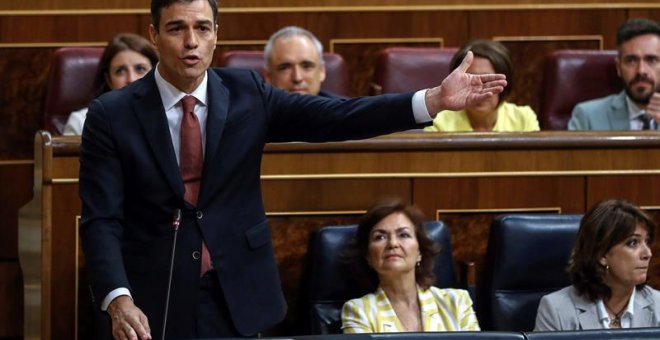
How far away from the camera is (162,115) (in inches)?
43.5

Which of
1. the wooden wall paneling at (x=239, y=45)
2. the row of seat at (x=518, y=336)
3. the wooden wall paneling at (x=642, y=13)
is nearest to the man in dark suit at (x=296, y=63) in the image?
the wooden wall paneling at (x=239, y=45)

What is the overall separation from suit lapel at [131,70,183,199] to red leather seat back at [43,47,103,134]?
0.80 metres

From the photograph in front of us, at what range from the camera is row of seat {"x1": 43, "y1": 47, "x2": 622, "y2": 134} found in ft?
6.54

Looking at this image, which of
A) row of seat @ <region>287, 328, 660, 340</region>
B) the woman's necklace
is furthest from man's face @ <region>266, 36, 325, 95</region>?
row of seat @ <region>287, 328, 660, 340</region>

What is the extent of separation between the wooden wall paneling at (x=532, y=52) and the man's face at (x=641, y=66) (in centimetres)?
23

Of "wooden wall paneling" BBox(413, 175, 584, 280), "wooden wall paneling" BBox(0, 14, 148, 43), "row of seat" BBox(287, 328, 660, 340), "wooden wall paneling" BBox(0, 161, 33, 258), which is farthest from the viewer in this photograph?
"wooden wall paneling" BBox(0, 14, 148, 43)

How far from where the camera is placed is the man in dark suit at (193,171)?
109 cm

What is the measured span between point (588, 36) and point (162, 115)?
4.12 feet

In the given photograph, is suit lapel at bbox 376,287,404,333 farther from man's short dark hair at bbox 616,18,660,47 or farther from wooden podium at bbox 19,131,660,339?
man's short dark hair at bbox 616,18,660,47

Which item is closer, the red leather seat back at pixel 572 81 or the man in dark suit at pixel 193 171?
the man in dark suit at pixel 193 171

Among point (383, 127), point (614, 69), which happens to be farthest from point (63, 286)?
point (614, 69)

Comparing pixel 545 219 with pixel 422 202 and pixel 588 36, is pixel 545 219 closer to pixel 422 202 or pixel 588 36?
pixel 422 202

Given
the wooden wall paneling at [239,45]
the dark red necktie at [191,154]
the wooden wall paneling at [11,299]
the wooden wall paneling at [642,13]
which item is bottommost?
the wooden wall paneling at [11,299]

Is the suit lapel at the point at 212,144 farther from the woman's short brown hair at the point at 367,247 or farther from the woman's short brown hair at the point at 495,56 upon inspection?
the woman's short brown hair at the point at 495,56
